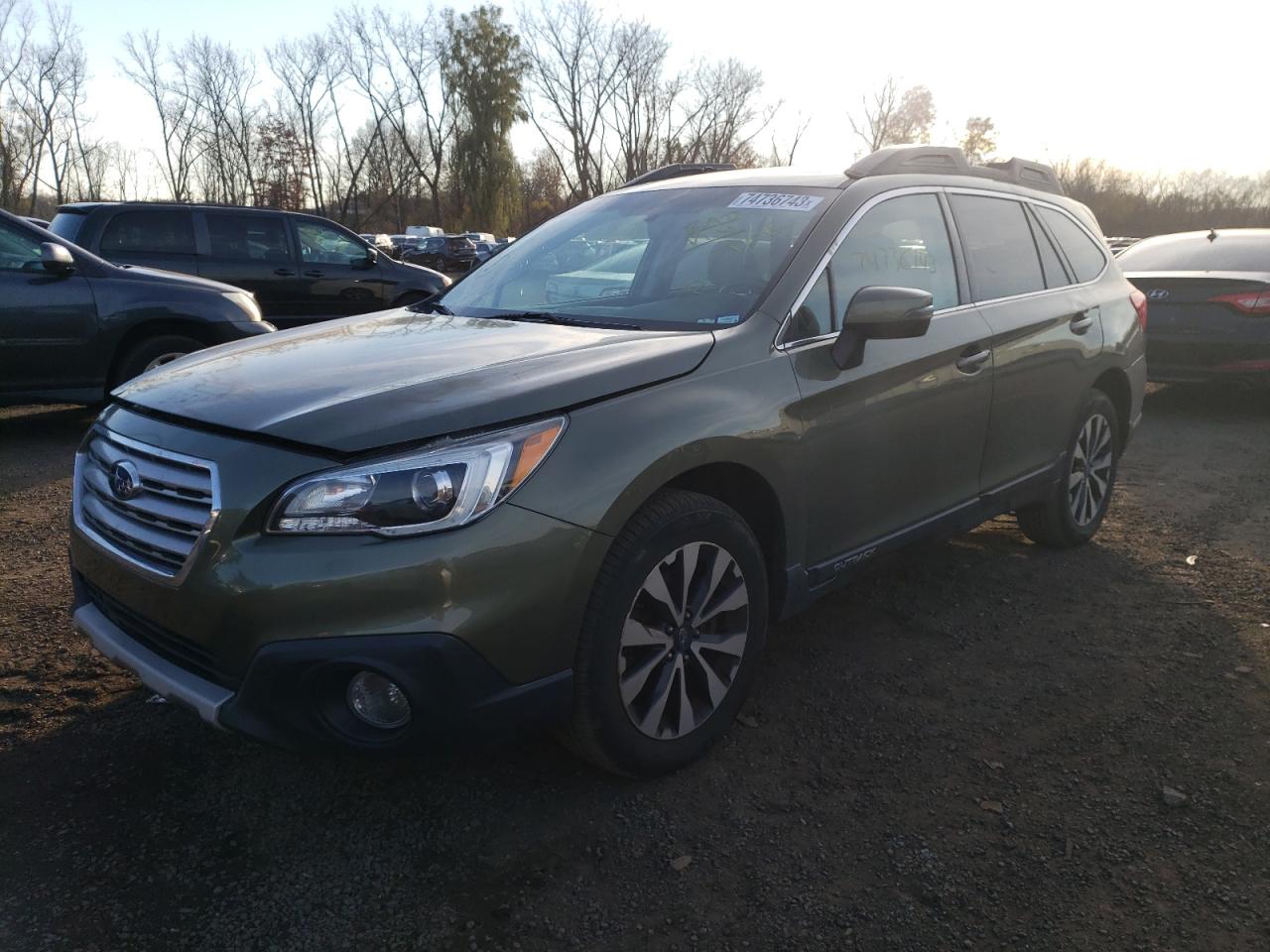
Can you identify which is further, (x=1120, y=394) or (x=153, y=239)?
(x=153, y=239)

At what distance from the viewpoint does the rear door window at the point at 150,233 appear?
8656 millimetres

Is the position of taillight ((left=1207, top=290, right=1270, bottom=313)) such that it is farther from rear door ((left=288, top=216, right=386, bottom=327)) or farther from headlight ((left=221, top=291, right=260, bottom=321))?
rear door ((left=288, top=216, right=386, bottom=327))

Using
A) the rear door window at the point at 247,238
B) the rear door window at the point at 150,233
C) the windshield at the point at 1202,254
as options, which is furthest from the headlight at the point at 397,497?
the rear door window at the point at 247,238

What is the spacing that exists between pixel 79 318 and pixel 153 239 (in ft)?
9.37

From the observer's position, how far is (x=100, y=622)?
256 cm

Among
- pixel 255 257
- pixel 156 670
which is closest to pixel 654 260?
pixel 156 670

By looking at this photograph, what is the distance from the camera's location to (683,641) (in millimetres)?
2609

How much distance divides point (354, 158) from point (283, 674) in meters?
61.6

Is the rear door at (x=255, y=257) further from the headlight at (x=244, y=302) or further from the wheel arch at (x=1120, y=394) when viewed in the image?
the wheel arch at (x=1120, y=394)

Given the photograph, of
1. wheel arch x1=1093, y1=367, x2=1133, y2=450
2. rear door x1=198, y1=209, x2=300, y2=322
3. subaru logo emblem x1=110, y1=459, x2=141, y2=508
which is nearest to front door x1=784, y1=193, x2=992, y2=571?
wheel arch x1=1093, y1=367, x2=1133, y2=450

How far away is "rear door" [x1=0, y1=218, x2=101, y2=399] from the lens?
6.31 m

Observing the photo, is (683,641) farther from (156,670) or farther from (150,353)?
(150,353)

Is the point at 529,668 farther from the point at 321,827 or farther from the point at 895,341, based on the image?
the point at 895,341

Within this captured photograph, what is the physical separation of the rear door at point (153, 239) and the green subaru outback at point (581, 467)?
6.37 m
